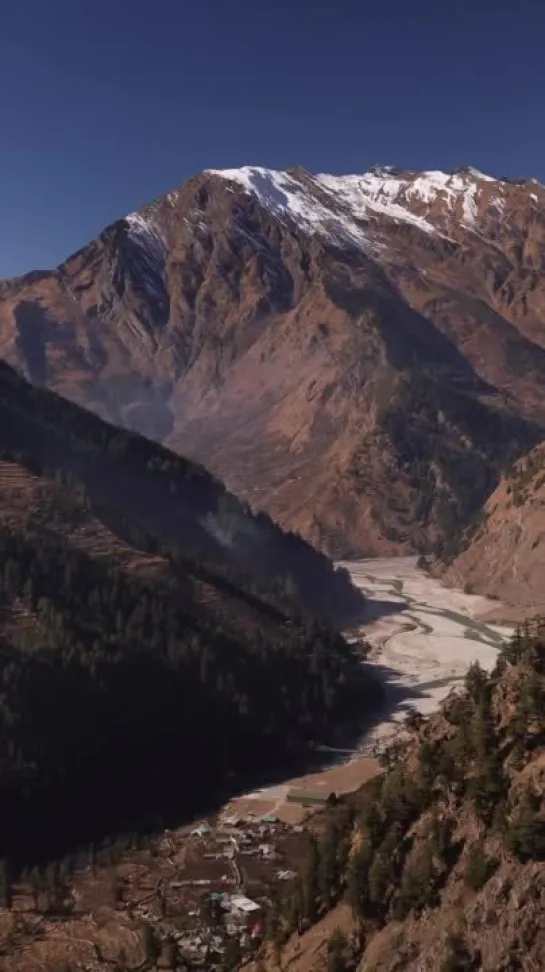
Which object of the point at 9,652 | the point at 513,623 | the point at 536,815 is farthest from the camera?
the point at 513,623

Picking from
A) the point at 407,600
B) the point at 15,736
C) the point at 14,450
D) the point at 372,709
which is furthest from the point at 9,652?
the point at 407,600

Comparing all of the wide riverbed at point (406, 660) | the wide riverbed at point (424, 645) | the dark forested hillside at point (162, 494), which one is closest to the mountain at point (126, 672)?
the dark forested hillside at point (162, 494)

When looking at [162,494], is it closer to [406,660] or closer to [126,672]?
[406,660]

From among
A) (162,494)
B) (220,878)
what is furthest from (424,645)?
(220,878)

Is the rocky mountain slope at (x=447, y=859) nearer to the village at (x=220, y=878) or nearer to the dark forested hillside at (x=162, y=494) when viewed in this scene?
the village at (x=220, y=878)

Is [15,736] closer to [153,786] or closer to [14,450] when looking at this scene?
[153,786]

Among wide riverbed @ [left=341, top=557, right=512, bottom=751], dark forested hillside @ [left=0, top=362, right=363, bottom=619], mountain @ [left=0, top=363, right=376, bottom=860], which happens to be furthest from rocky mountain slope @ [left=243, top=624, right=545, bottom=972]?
dark forested hillside @ [left=0, top=362, right=363, bottom=619]
